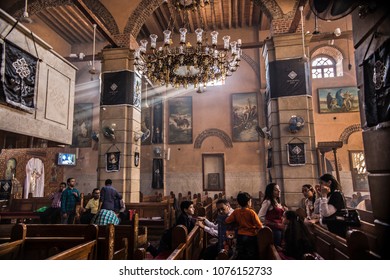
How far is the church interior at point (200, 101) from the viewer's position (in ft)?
11.1

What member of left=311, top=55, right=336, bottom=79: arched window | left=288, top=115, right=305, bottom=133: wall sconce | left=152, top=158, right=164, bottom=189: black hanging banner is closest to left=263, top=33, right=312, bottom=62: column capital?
left=288, top=115, right=305, bottom=133: wall sconce

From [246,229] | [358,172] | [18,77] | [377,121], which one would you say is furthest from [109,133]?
[358,172]

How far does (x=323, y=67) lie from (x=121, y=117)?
10.1 m

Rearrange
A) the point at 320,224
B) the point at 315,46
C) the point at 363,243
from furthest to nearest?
the point at 315,46 < the point at 320,224 < the point at 363,243

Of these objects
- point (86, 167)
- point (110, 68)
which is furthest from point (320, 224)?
point (86, 167)

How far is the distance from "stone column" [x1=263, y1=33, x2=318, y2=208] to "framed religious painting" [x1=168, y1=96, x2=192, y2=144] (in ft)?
21.6

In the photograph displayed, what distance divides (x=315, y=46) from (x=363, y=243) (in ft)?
41.9

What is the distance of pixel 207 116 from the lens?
13.8m

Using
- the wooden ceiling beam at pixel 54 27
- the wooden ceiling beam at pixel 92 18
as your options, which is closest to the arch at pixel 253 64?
the wooden ceiling beam at pixel 92 18

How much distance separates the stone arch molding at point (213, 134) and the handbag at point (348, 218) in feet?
32.4

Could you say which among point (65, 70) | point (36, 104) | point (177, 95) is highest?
point (177, 95)

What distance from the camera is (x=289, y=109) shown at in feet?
24.3

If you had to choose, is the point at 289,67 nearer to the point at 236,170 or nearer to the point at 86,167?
the point at 236,170

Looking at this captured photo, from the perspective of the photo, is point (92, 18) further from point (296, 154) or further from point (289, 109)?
point (296, 154)
